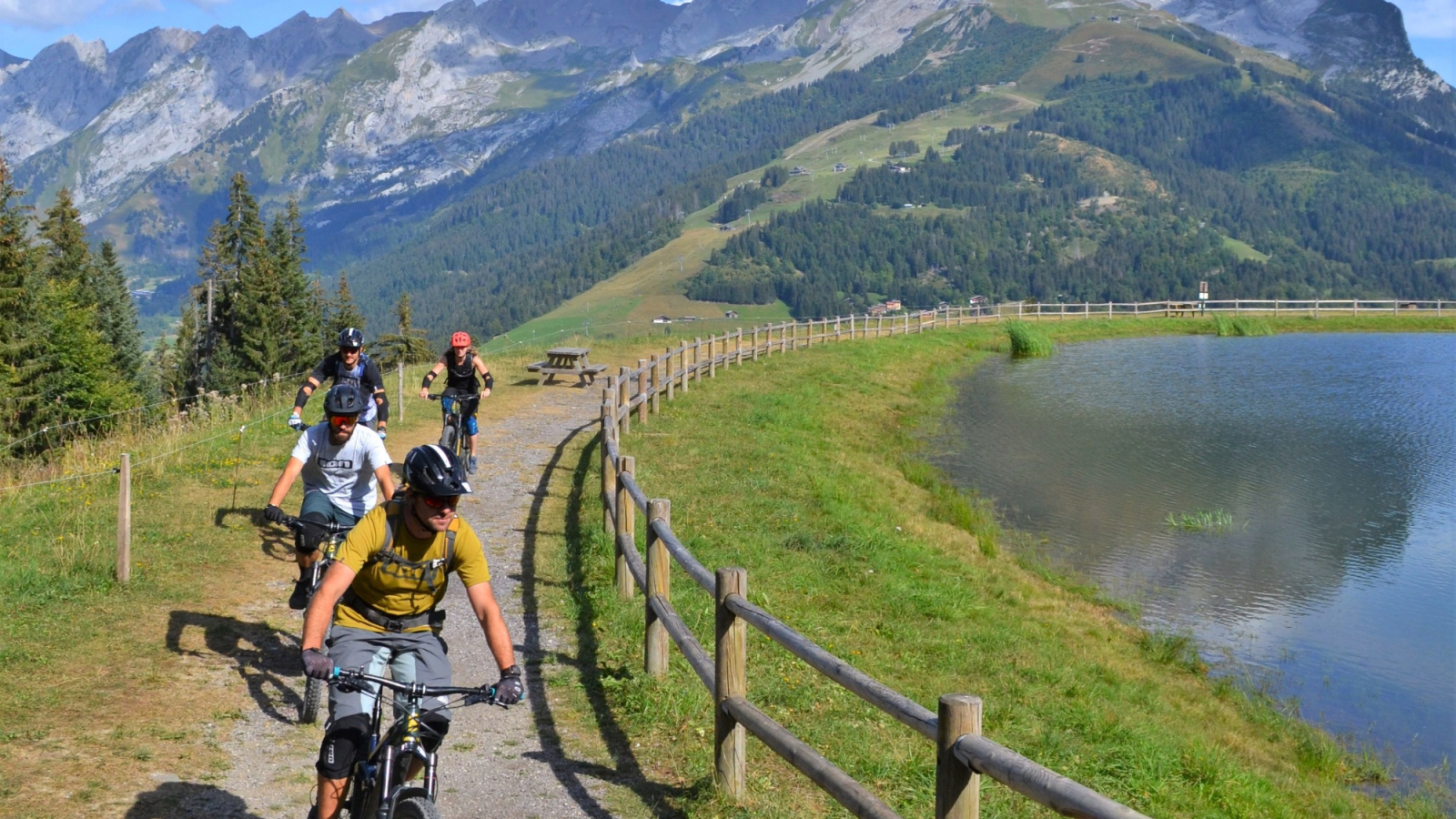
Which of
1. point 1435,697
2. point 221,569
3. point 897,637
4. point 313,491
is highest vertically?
point 313,491

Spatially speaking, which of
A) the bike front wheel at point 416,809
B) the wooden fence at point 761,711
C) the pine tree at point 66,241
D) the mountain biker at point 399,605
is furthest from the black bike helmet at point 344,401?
the pine tree at point 66,241

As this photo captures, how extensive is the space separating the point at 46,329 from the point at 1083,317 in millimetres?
50419

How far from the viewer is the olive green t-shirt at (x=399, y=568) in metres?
5.34

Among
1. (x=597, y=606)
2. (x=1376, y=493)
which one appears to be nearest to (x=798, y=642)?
(x=597, y=606)

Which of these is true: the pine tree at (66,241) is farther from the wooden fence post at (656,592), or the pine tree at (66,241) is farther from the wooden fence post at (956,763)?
the wooden fence post at (956,763)

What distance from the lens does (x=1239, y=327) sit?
63.4 metres

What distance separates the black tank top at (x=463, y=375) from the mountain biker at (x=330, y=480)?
255 inches

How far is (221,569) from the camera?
39.2 feet

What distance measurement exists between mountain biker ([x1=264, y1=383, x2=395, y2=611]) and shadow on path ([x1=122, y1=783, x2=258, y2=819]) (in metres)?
1.84

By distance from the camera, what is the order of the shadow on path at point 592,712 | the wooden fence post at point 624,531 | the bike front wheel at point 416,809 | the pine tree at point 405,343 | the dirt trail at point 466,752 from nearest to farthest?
1. the bike front wheel at point 416,809
2. the dirt trail at point 466,752
3. the shadow on path at point 592,712
4. the wooden fence post at point 624,531
5. the pine tree at point 405,343

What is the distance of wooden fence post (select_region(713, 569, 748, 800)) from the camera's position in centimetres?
693

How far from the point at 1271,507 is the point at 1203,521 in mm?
2478

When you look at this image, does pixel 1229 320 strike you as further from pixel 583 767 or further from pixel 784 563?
pixel 583 767

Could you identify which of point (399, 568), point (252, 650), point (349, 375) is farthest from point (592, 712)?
point (349, 375)
